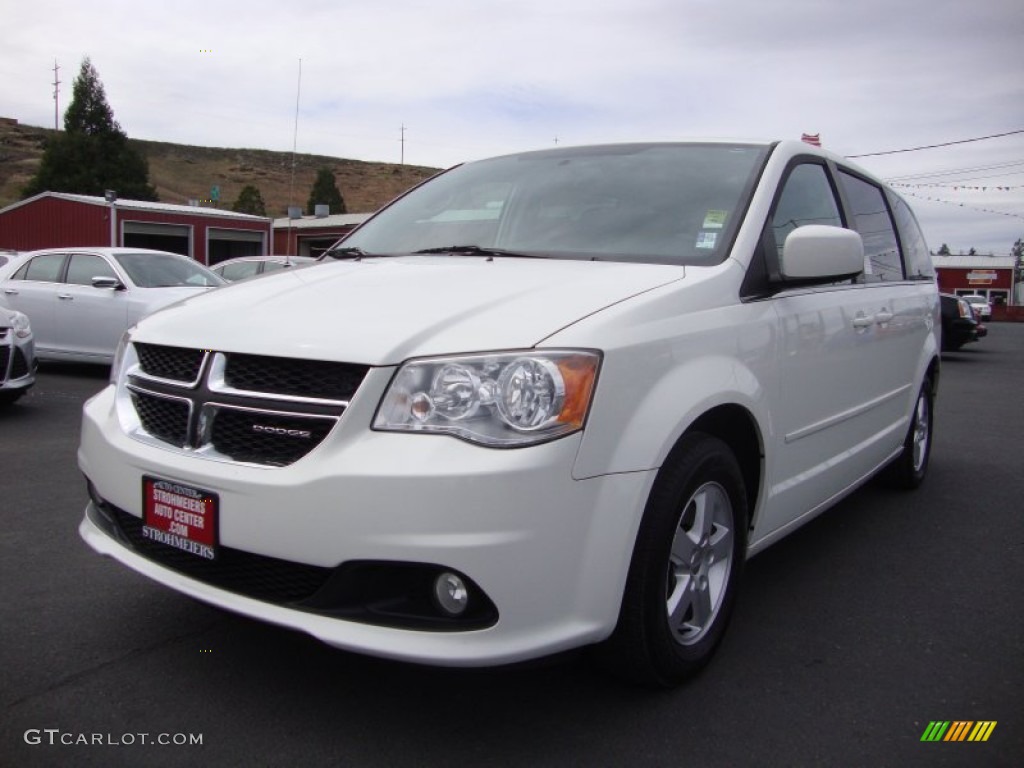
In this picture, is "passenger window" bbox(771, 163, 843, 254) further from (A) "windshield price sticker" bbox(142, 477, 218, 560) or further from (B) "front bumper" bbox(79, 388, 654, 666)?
(A) "windshield price sticker" bbox(142, 477, 218, 560)

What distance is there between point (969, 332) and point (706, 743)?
1644 cm

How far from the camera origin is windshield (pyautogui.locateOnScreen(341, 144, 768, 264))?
10.0 ft

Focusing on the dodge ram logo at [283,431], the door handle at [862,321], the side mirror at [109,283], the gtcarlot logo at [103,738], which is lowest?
the gtcarlot logo at [103,738]

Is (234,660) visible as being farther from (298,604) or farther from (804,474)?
(804,474)

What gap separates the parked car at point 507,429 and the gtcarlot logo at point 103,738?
361 mm

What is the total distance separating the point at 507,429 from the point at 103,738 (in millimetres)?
1343

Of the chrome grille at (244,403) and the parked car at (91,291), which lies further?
the parked car at (91,291)

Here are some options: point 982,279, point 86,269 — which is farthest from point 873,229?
point 982,279

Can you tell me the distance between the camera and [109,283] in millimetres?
9484

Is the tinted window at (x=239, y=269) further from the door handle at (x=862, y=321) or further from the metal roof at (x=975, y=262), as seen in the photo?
the metal roof at (x=975, y=262)

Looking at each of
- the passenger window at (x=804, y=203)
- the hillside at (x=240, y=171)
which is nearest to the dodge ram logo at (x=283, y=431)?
the passenger window at (x=804, y=203)

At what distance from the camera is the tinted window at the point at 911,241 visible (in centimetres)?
491

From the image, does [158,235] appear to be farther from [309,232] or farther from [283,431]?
[283,431]

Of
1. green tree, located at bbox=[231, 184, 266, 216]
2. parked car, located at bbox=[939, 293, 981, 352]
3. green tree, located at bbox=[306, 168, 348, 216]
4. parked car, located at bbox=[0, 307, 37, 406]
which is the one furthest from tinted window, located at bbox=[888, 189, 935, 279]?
green tree, located at bbox=[306, 168, 348, 216]
